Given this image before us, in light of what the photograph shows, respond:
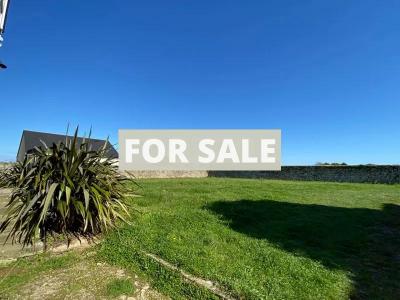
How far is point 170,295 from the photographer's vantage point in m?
3.79

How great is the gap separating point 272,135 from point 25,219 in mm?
17612

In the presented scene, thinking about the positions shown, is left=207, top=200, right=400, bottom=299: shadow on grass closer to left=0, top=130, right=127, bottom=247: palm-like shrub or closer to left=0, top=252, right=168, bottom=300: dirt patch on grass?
left=0, top=252, right=168, bottom=300: dirt patch on grass

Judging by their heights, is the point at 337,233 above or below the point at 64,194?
below

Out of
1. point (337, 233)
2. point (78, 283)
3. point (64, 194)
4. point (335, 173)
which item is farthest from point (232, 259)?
point (335, 173)

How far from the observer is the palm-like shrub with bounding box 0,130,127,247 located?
16.9 feet

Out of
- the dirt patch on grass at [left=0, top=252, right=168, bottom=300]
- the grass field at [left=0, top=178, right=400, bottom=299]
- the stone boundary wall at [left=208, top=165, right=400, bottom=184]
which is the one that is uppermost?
the stone boundary wall at [left=208, top=165, right=400, bottom=184]

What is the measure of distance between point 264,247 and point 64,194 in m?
3.68

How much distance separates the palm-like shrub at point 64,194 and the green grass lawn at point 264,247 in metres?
0.66

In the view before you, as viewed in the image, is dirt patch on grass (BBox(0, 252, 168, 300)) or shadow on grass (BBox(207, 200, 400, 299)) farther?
shadow on grass (BBox(207, 200, 400, 299))

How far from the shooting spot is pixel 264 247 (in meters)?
5.15

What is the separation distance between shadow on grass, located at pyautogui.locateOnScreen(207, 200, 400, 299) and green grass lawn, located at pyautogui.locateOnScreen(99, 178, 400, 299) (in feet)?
0.05

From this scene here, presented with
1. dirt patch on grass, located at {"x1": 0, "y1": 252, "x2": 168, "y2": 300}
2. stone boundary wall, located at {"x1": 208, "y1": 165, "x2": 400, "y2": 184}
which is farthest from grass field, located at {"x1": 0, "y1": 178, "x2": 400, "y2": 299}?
stone boundary wall, located at {"x1": 208, "y1": 165, "x2": 400, "y2": 184}

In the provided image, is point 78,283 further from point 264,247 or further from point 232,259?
point 264,247

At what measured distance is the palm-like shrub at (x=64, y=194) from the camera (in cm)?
514
